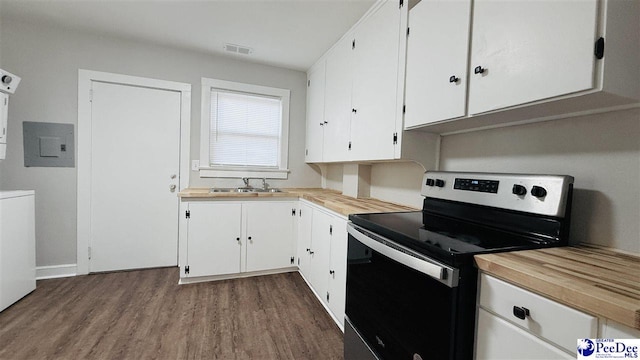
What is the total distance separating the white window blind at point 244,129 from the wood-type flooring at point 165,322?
1410mm

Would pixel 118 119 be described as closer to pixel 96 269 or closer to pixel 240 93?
pixel 240 93

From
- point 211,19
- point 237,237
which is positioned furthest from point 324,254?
point 211,19

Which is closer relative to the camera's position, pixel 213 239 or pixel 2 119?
pixel 2 119

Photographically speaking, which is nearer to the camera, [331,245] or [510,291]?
[510,291]

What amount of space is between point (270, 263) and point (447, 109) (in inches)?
87.3

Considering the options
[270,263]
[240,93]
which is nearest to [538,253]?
[270,263]

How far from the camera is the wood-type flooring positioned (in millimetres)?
1598

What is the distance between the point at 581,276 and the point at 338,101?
6.78ft

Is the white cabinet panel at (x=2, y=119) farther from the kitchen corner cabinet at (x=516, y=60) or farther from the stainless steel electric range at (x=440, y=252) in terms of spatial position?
the kitchen corner cabinet at (x=516, y=60)

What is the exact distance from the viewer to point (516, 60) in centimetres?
100

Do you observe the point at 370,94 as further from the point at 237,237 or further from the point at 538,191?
the point at 237,237

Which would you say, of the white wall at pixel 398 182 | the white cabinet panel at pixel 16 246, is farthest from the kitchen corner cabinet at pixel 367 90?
the white cabinet panel at pixel 16 246

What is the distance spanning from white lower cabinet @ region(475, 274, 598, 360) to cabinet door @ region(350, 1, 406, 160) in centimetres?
103

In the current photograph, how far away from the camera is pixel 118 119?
269 centimetres
